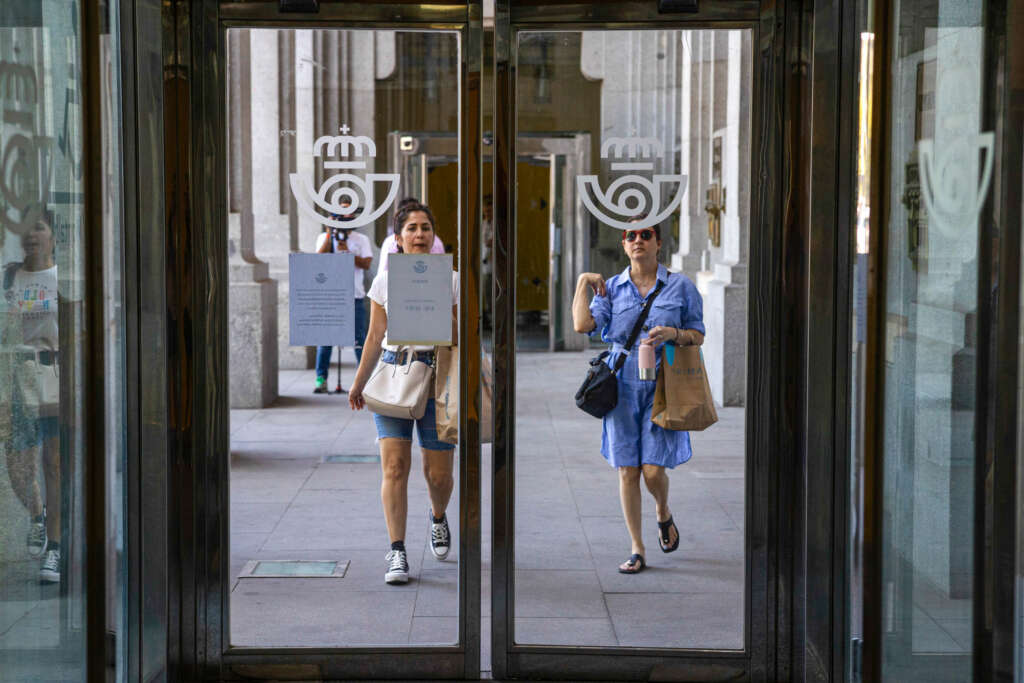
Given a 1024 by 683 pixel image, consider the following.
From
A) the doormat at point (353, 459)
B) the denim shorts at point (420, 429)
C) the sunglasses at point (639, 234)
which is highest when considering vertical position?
the sunglasses at point (639, 234)

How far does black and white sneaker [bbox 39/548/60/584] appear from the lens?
9.94 feet

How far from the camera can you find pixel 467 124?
4039mm

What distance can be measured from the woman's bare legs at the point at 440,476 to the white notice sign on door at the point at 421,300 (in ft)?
1.28

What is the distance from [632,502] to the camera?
13.7ft

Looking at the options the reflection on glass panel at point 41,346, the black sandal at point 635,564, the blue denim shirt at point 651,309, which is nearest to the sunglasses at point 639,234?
the blue denim shirt at point 651,309

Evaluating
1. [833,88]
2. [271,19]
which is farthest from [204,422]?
[833,88]

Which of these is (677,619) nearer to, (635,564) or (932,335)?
(635,564)

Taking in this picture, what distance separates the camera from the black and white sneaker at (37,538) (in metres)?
2.98

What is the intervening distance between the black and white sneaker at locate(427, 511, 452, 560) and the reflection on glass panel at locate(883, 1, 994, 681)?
1.47 metres

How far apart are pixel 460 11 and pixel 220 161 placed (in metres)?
0.93

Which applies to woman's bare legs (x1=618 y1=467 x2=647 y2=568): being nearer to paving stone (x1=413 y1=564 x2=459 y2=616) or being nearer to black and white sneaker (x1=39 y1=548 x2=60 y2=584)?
paving stone (x1=413 y1=564 x2=459 y2=616)

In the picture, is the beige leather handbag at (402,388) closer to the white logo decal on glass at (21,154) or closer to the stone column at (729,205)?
the stone column at (729,205)

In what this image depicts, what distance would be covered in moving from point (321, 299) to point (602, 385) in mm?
988

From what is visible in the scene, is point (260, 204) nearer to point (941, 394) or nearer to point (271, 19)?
point (271, 19)
